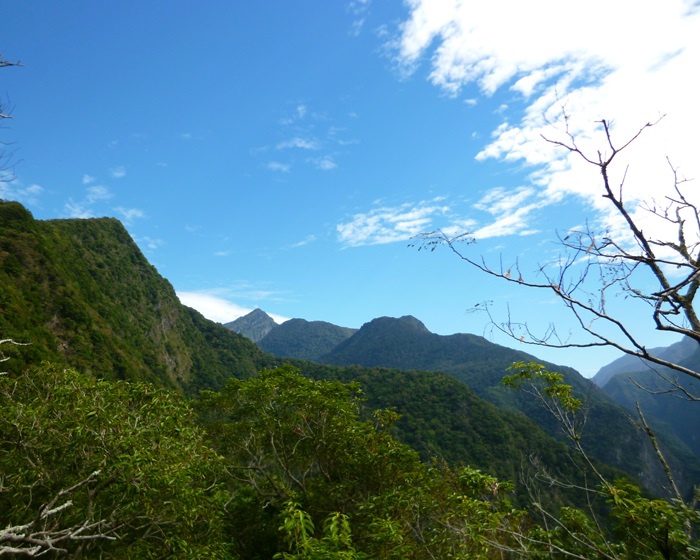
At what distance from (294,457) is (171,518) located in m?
5.85

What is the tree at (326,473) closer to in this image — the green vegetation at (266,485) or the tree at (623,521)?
the green vegetation at (266,485)

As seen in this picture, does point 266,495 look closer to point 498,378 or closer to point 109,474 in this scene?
point 109,474

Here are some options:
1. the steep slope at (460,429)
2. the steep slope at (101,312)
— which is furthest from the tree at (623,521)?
the steep slope at (460,429)

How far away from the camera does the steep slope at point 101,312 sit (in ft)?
125

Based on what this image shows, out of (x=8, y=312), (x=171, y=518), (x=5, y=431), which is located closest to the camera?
(x=171, y=518)

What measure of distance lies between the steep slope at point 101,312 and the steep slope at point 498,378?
134 ft

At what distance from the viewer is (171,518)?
23.8ft

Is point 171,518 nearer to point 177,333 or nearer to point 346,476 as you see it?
point 346,476

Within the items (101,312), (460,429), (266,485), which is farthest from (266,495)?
(460,429)

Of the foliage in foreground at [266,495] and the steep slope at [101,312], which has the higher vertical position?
the steep slope at [101,312]

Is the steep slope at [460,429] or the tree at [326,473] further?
the steep slope at [460,429]

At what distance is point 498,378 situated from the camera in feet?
434

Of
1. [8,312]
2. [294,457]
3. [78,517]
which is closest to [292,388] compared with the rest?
[294,457]

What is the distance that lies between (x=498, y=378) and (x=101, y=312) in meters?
115
